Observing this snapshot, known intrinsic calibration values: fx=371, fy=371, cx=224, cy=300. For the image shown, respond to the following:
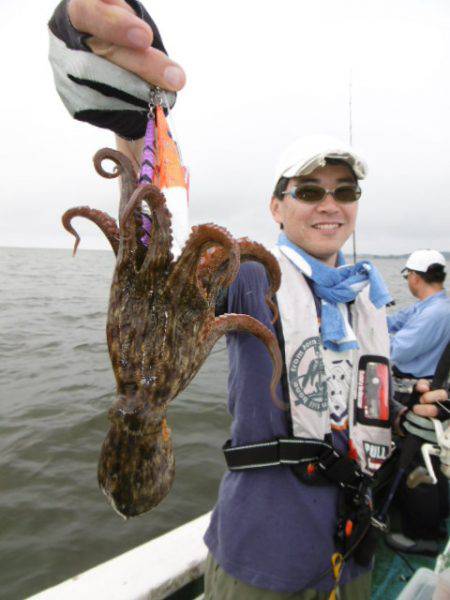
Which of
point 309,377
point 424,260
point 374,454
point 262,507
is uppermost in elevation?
point 424,260

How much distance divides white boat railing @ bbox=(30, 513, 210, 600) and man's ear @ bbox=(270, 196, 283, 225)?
2532mm

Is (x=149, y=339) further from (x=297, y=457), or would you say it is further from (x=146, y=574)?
(x=146, y=574)

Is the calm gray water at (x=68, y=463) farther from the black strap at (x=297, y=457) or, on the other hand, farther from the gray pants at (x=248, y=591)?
the black strap at (x=297, y=457)

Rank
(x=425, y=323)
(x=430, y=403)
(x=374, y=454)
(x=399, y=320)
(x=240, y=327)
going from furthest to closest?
(x=399, y=320), (x=425, y=323), (x=430, y=403), (x=374, y=454), (x=240, y=327)

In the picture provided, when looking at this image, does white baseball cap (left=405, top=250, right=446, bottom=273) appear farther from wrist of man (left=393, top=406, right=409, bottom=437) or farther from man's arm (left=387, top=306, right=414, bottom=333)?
wrist of man (left=393, top=406, right=409, bottom=437)

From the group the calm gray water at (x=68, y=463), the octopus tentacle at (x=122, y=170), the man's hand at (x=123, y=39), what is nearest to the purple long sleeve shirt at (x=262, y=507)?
the octopus tentacle at (x=122, y=170)

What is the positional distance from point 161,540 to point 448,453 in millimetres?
2216

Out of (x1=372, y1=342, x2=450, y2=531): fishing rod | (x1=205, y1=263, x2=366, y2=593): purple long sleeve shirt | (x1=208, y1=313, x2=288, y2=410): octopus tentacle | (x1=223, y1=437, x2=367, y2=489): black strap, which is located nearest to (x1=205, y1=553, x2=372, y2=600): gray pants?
(x1=205, y1=263, x2=366, y2=593): purple long sleeve shirt

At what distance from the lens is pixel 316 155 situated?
7.13 ft

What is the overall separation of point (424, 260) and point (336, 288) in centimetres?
452

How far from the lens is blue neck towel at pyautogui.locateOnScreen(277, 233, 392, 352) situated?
2201 mm

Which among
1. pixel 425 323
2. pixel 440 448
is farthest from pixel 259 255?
pixel 425 323

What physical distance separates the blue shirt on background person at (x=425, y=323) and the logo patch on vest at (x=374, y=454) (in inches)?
137

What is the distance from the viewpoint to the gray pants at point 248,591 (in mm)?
1847
